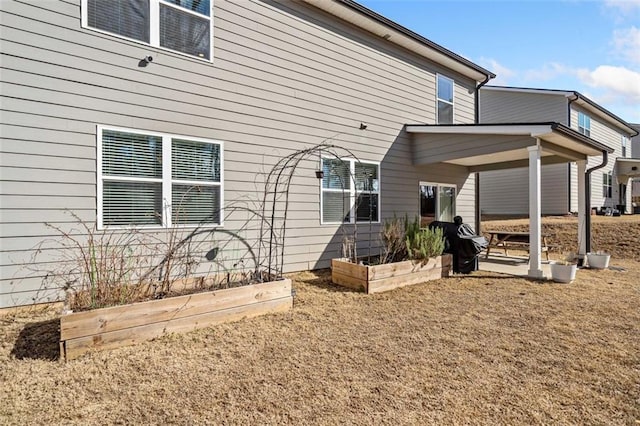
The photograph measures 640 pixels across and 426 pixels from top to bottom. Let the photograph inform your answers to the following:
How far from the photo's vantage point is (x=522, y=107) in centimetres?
1708

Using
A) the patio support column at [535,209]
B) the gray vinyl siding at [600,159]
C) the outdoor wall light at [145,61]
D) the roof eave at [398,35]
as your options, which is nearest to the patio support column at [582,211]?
the patio support column at [535,209]

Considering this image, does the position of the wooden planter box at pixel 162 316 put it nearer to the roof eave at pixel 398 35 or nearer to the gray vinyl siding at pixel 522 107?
the roof eave at pixel 398 35

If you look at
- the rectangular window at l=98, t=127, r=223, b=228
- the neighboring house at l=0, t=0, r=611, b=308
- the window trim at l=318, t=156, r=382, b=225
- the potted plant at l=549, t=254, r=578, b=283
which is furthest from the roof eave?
the potted plant at l=549, t=254, r=578, b=283

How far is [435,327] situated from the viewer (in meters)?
3.91

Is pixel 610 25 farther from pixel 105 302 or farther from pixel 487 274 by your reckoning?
pixel 105 302

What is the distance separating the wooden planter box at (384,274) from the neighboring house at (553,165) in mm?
12708

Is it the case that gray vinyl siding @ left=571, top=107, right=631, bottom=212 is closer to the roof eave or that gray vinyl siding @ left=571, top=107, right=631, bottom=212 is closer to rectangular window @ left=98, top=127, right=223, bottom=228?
the roof eave

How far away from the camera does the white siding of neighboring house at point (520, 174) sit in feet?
52.3

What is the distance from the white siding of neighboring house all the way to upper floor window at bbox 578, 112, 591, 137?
1.98 m

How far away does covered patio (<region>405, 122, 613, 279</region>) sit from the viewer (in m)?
6.30

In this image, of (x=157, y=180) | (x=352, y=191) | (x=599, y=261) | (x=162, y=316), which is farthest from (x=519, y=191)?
(x=162, y=316)

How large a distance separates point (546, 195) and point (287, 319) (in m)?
17.2

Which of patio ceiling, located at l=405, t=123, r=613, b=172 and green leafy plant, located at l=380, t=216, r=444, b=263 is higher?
patio ceiling, located at l=405, t=123, r=613, b=172

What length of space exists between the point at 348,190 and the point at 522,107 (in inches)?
573
